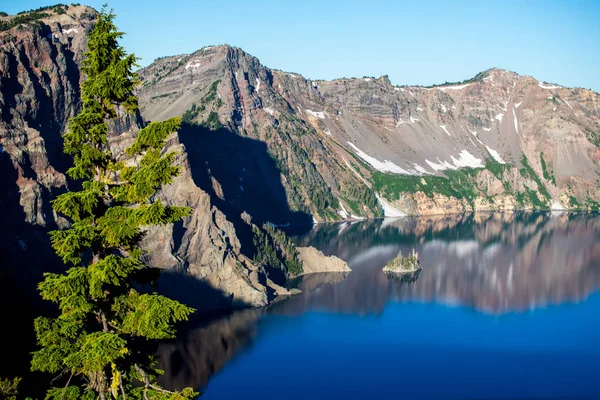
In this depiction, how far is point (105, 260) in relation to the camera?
16531mm

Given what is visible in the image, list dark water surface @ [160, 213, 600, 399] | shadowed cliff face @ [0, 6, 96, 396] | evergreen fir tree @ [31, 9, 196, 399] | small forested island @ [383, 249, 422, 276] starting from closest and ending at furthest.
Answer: evergreen fir tree @ [31, 9, 196, 399], shadowed cliff face @ [0, 6, 96, 396], dark water surface @ [160, 213, 600, 399], small forested island @ [383, 249, 422, 276]

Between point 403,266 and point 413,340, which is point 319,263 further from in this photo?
point 413,340

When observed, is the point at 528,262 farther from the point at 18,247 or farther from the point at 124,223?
the point at 124,223

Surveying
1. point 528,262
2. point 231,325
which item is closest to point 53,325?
point 231,325

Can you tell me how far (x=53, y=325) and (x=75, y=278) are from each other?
1.90m

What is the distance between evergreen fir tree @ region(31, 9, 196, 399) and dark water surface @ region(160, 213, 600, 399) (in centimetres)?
5878

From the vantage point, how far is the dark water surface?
76.6 m

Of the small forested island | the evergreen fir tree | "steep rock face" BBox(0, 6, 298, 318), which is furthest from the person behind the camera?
the small forested island

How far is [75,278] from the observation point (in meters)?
16.1

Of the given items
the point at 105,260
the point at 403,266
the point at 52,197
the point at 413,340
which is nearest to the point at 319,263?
the point at 403,266

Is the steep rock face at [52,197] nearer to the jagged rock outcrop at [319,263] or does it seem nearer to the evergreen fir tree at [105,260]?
the jagged rock outcrop at [319,263]

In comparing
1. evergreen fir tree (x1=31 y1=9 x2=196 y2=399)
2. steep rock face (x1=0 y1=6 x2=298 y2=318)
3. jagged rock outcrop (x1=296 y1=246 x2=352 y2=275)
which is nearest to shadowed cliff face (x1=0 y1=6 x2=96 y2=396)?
steep rock face (x1=0 y1=6 x2=298 y2=318)

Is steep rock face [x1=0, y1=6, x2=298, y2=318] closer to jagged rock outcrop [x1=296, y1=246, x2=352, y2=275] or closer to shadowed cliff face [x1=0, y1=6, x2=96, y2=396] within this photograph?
shadowed cliff face [x1=0, y1=6, x2=96, y2=396]

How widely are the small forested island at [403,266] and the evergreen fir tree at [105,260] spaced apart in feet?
446
